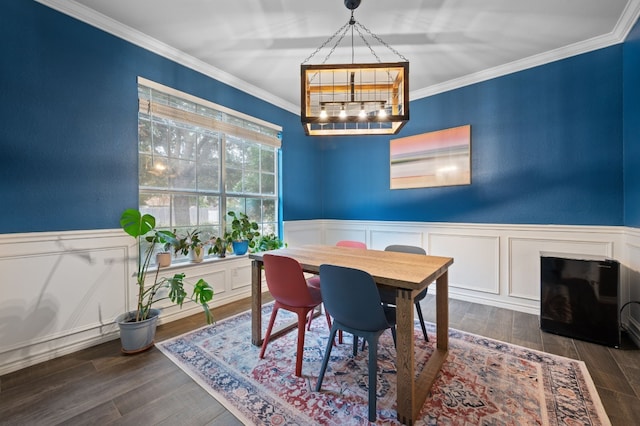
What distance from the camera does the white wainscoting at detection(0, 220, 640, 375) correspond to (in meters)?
1.91

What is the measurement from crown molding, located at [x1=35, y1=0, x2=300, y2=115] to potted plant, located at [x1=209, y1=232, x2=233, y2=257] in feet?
6.29

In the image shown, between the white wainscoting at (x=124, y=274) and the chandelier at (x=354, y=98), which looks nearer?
the chandelier at (x=354, y=98)

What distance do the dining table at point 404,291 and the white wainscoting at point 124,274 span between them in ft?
4.09

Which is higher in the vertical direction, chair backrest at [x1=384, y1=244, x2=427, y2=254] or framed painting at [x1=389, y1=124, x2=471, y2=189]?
framed painting at [x1=389, y1=124, x2=471, y2=189]

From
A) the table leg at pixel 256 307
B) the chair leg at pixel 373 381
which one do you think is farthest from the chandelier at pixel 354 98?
the chair leg at pixel 373 381

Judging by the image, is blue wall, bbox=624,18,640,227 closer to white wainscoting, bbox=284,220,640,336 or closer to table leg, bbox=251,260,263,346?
white wainscoting, bbox=284,220,640,336

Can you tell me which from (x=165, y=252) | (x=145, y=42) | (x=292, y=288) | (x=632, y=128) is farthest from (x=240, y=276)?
(x=632, y=128)

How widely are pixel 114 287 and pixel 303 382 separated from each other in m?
1.90

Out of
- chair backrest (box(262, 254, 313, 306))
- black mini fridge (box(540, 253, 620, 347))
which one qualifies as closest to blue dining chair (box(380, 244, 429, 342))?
chair backrest (box(262, 254, 313, 306))

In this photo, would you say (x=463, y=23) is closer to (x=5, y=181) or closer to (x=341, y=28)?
(x=341, y=28)

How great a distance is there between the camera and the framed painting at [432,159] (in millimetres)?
3316

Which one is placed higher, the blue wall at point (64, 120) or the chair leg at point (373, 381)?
the blue wall at point (64, 120)

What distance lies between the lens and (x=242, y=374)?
1.84m

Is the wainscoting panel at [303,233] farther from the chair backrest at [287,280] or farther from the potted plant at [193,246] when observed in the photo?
the chair backrest at [287,280]
